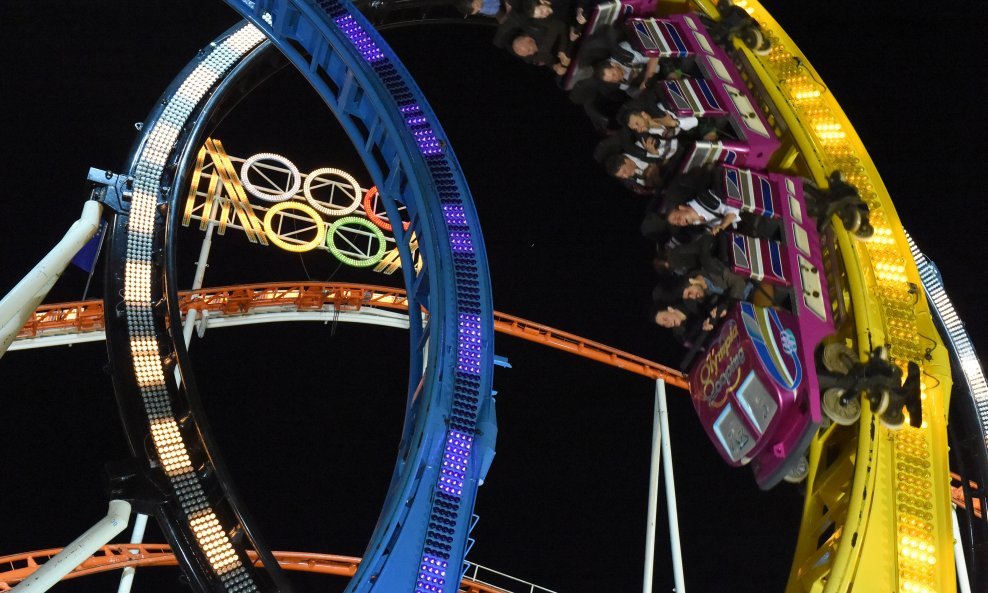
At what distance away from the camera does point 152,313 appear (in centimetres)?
766

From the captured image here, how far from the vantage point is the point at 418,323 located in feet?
23.6

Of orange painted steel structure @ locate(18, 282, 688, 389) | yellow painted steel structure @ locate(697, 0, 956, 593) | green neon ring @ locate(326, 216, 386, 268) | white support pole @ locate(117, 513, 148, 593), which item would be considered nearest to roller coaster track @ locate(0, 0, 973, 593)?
yellow painted steel structure @ locate(697, 0, 956, 593)

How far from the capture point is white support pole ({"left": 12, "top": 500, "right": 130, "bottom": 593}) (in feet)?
17.9

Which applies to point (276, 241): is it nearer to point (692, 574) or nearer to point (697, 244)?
point (697, 244)

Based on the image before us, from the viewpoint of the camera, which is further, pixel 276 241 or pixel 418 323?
pixel 276 241

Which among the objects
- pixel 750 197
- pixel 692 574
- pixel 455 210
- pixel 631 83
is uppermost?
pixel 631 83

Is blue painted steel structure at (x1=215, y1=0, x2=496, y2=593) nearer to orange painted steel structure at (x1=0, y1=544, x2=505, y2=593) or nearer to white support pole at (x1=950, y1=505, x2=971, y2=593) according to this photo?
orange painted steel structure at (x1=0, y1=544, x2=505, y2=593)

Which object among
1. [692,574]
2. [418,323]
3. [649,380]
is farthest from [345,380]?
[418,323]

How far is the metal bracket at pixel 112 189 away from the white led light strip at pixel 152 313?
0.26 feet

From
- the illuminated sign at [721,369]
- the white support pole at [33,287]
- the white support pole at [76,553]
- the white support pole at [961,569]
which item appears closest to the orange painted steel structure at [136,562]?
the white support pole at [76,553]

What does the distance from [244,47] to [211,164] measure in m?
4.35

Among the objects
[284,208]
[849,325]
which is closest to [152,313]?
[849,325]

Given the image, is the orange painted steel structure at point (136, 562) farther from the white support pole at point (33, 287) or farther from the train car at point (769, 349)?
the train car at point (769, 349)

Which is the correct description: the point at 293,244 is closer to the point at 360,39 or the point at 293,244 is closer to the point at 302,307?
the point at 302,307
